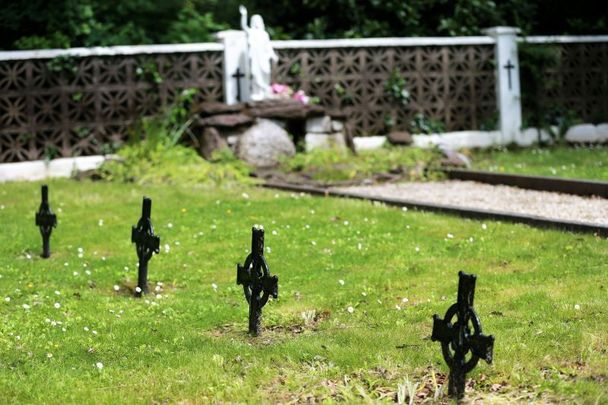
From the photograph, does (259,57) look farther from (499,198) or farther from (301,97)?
(499,198)

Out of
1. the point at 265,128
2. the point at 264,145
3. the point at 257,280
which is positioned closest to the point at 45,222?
the point at 257,280

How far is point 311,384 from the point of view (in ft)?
17.2

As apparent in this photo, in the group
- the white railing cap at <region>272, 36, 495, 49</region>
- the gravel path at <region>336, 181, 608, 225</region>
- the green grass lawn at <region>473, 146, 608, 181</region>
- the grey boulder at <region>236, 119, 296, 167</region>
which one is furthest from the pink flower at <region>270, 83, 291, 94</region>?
the gravel path at <region>336, 181, 608, 225</region>

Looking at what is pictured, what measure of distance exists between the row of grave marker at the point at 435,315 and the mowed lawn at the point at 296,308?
0.66 feet

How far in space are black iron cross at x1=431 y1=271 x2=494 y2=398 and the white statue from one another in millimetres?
12350

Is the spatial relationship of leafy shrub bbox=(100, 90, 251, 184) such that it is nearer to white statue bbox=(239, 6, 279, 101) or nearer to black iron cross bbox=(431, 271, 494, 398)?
white statue bbox=(239, 6, 279, 101)

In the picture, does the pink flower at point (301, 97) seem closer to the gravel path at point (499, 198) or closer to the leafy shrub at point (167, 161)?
the leafy shrub at point (167, 161)

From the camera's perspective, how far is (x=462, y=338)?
482cm

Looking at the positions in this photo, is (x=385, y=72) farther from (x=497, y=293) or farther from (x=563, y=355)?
(x=563, y=355)

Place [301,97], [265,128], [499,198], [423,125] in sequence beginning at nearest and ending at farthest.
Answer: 1. [499,198]
2. [265,128]
3. [301,97]
4. [423,125]

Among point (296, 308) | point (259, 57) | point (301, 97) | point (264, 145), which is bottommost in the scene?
point (296, 308)

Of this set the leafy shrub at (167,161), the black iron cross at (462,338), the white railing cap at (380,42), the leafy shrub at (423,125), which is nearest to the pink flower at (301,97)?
the white railing cap at (380,42)

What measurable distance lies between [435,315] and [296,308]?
7.12 feet

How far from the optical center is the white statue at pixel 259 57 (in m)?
16.9
